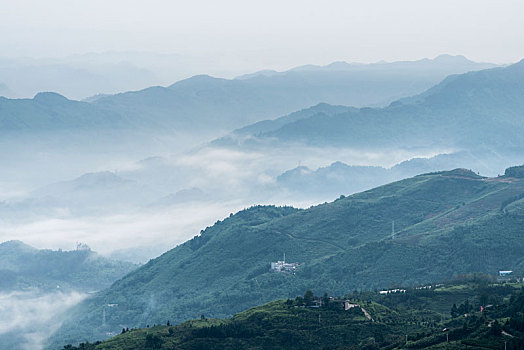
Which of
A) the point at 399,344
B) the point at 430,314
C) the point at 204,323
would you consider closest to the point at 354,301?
the point at 430,314

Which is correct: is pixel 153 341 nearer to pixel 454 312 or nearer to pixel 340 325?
pixel 340 325

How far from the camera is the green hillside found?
154 meters

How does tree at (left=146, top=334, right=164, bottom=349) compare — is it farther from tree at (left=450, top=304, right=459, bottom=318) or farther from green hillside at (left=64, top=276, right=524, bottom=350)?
tree at (left=450, top=304, right=459, bottom=318)

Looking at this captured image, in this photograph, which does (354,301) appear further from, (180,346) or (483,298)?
(180,346)

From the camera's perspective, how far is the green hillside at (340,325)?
153625 millimetres

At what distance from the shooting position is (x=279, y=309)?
177m

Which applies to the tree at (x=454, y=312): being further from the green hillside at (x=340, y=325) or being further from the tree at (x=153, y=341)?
the tree at (x=153, y=341)

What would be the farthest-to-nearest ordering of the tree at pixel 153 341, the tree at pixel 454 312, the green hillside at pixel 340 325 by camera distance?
the tree at pixel 454 312 → the tree at pixel 153 341 → the green hillside at pixel 340 325

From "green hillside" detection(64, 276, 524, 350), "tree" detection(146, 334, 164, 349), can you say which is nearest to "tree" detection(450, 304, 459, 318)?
"green hillside" detection(64, 276, 524, 350)

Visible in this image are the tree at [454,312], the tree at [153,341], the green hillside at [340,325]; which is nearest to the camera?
the green hillside at [340,325]

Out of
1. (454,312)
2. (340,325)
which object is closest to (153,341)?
(340,325)

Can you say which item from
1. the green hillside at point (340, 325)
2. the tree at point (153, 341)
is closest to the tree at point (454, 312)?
the green hillside at point (340, 325)

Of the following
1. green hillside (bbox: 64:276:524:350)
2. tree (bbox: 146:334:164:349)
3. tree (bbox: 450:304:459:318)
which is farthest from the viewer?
tree (bbox: 450:304:459:318)

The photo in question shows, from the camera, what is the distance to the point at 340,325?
16738 cm
